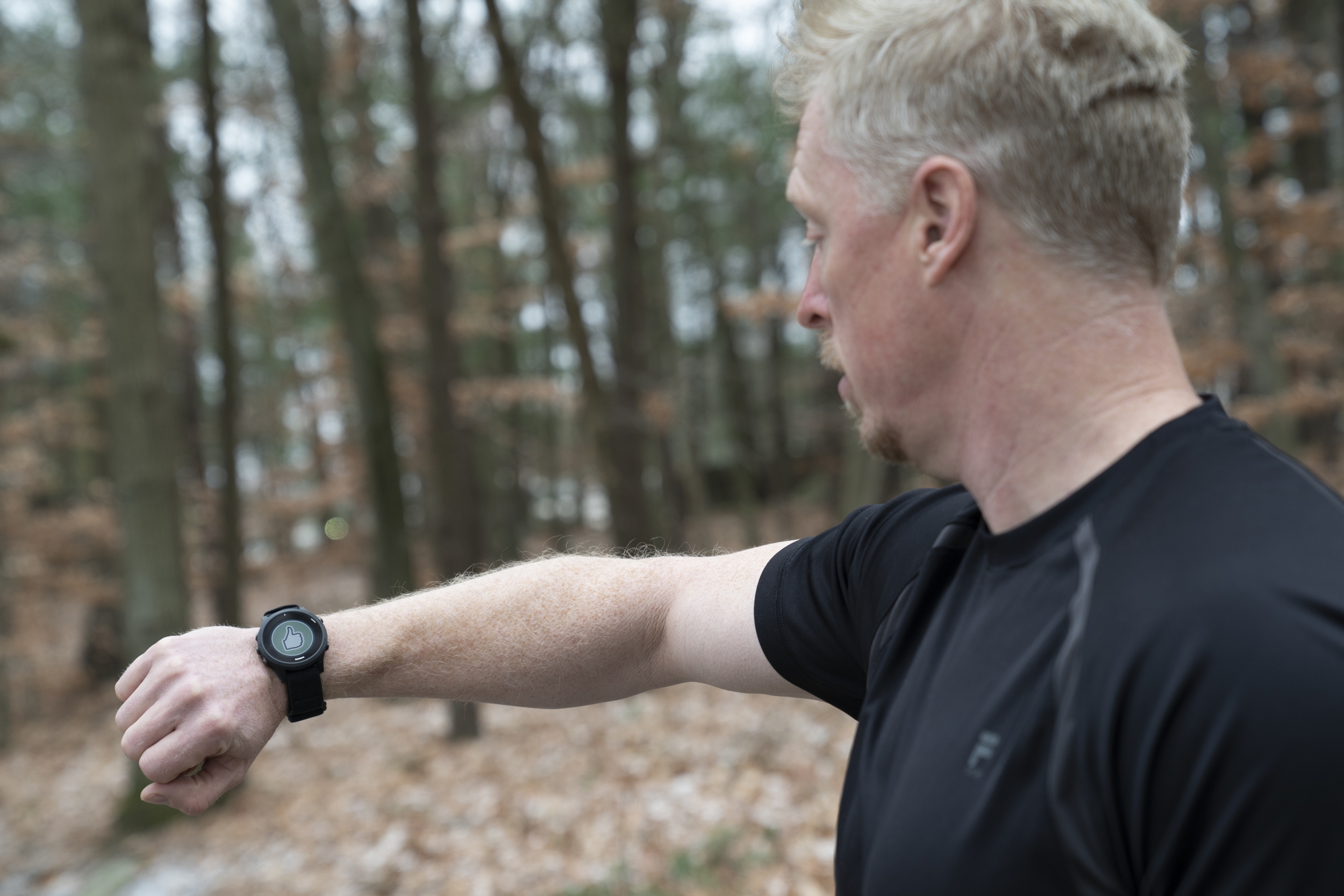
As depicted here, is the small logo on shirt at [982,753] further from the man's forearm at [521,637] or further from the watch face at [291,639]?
A: the watch face at [291,639]

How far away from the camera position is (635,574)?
2045 millimetres

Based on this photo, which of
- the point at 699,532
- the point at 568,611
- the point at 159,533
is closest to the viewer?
the point at 568,611

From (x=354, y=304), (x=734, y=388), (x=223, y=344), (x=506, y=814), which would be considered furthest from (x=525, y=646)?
(x=734, y=388)

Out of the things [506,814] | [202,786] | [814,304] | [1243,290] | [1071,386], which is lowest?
[506,814]

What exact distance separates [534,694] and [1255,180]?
487 inches

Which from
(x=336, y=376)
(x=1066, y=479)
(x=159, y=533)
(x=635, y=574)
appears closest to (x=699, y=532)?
(x=336, y=376)

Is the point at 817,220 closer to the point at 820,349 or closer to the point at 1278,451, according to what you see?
the point at 820,349

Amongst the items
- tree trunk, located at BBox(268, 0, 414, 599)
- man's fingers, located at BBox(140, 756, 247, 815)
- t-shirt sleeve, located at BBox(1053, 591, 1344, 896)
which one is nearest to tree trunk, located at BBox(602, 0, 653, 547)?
tree trunk, located at BBox(268, 0, 414, 599)

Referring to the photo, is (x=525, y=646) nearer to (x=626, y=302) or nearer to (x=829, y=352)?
(x=829, y=352)

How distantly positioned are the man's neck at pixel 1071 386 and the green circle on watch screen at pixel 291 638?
133 centimetres

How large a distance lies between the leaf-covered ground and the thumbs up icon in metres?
3.02

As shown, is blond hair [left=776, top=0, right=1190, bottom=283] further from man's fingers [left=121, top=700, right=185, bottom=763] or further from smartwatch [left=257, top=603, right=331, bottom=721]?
man's fingers [left=121, top=700, right=185, bottom=763]

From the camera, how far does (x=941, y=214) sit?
1258 mm

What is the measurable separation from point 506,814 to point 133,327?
3.89 metres
